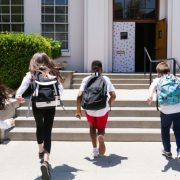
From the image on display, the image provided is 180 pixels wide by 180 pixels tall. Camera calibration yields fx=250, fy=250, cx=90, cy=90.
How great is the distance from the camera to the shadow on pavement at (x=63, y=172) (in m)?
3.57

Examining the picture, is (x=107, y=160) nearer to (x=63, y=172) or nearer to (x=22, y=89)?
(x=63, y=172)

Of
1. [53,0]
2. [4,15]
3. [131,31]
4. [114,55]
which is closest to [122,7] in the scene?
[131,31]

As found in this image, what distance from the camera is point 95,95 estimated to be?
383 centimetres

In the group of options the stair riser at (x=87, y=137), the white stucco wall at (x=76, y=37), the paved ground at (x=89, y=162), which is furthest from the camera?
the white stucco wall at (x=76, y=37)

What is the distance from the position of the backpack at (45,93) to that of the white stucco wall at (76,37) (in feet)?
25.7

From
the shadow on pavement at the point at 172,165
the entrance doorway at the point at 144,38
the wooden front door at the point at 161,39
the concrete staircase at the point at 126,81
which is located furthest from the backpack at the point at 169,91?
the entrance doorway at the point at 144,38

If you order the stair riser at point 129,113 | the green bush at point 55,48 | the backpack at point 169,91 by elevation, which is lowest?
the stair riser at point 129,113

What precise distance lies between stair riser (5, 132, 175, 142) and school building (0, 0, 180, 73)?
5.98m

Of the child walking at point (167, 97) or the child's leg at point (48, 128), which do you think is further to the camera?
the child walking at point (167, 97)

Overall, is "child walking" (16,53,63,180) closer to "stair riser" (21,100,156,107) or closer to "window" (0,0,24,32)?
"stair riser" (21,100,156,107)

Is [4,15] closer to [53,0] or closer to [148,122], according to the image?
[53,0]

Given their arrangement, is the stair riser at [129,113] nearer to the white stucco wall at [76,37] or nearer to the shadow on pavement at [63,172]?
the shadow on pavement at [63,172]

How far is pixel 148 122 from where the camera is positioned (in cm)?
557

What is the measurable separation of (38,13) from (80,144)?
26.1 feet
